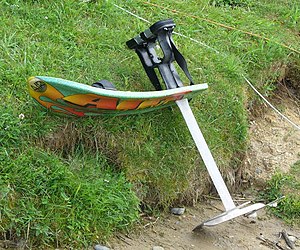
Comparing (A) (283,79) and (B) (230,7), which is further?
(B) (230,7)

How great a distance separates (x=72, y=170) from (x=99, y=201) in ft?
0.76

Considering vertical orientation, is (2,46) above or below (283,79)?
above

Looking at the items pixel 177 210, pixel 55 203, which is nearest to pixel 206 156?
pixel 177 210

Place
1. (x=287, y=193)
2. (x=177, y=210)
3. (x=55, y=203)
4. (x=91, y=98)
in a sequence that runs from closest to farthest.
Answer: (x=55, y=203)
(x=91, y=98)
(x=177, y=210)
(x=287, y=193)

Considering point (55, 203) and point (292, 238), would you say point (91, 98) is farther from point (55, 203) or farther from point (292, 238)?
point (292, 238)

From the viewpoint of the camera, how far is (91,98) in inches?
134

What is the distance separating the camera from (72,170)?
3523 millimetres

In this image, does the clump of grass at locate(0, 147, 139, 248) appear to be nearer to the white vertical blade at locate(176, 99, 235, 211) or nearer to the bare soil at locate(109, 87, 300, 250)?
the bare soil at locate(109, 87, 300, 250)

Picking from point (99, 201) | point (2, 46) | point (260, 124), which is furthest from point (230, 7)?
point (99, 201)

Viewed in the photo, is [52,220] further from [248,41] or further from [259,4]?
[259,4]

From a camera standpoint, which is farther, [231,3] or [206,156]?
[231,3]

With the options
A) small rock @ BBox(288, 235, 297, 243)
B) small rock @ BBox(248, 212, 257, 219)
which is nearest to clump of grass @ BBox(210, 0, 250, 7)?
small rock @ BBox(248, 212, 257, 219)

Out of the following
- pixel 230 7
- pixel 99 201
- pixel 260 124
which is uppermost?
pixel 230 7

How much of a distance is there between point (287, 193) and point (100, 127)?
1368 mm
